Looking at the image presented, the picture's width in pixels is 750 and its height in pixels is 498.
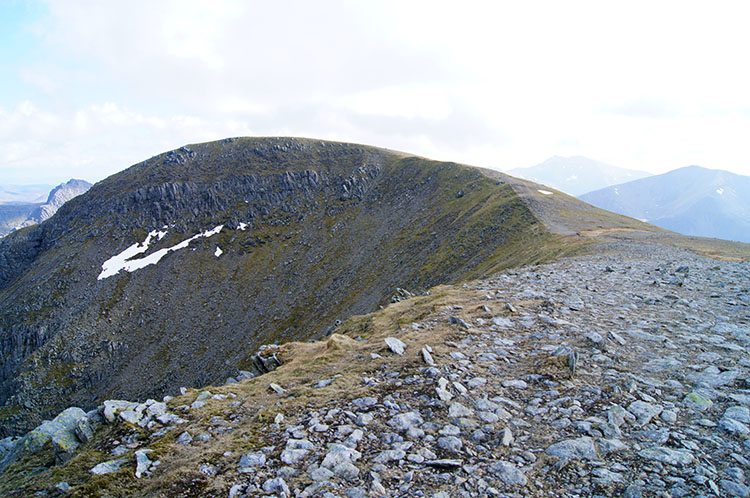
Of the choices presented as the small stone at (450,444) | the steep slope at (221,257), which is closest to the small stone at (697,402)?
the small stone at (450,444)

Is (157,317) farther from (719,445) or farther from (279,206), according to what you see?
(719,445)

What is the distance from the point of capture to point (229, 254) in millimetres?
105125

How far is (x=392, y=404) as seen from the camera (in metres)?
8.48

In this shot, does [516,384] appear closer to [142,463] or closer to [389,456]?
[389,456]

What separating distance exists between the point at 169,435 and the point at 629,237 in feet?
153

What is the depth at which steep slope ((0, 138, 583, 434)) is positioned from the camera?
69.5 m

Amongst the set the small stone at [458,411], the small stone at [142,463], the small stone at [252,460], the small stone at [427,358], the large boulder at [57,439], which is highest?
the small stone at [427,358]

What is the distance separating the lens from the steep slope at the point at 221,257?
6950 centimetres

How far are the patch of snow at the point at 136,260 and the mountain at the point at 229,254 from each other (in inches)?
23.0

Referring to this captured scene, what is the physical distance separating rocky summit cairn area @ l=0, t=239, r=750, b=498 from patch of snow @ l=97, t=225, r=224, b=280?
4183 inches

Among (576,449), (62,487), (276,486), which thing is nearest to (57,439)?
(62,487)

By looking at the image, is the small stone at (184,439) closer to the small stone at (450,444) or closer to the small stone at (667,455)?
the small stone at (450,444)

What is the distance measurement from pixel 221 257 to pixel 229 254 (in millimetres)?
2495

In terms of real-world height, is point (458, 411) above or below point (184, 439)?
above
